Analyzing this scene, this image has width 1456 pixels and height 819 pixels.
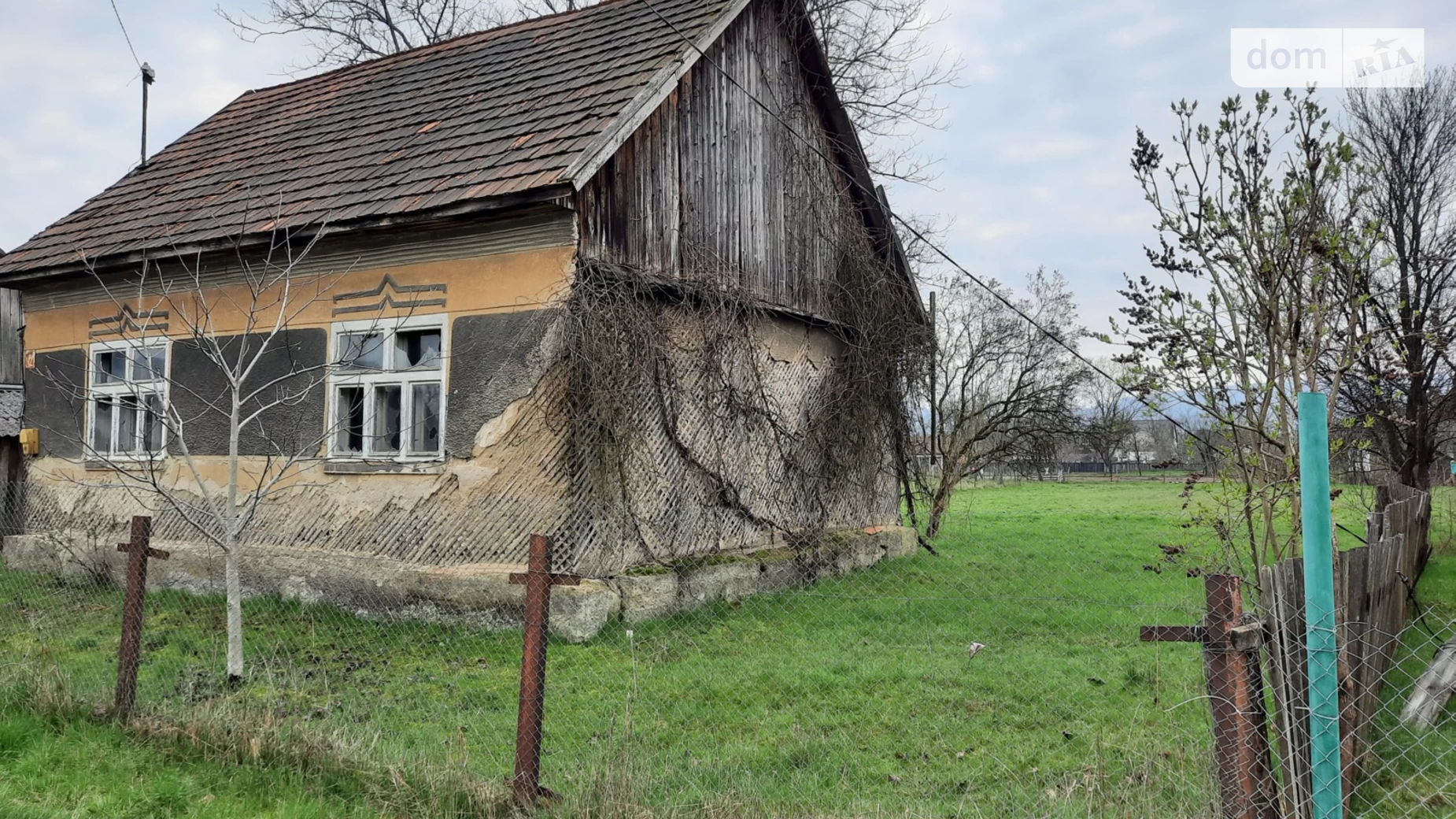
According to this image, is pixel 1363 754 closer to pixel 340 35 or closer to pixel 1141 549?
pixel 1141 549

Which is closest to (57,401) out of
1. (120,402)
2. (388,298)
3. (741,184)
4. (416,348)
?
(120,402)

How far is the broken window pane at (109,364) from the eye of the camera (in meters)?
11.8

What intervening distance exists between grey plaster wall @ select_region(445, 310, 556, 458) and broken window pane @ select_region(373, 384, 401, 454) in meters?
0.85

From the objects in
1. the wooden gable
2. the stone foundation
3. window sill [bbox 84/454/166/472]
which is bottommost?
the stone foundation

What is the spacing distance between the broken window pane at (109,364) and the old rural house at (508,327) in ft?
0.14

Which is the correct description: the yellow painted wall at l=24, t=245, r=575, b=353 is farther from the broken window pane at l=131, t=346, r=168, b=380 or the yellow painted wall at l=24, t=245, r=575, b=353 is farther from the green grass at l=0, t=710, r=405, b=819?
the green grass at l=0, t=710, r=405, b=819

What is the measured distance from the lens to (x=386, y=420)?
969cm

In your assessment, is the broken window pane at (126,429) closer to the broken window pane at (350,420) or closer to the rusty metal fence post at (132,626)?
the broken window pane at (350,420)

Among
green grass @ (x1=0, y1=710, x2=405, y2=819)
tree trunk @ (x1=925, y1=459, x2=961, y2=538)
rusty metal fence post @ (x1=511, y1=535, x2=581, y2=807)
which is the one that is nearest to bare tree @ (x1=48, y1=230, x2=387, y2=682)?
green grass @ (x1=0, y1=710, x2=405, y2=819)

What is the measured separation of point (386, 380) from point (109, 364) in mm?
4847

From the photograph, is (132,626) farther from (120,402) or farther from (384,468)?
(120,402)

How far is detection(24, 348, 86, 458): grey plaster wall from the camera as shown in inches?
Result: 473

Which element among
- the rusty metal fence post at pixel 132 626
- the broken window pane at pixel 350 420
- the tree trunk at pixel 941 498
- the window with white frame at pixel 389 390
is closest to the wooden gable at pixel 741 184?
the window with white frame at pixel 389 390

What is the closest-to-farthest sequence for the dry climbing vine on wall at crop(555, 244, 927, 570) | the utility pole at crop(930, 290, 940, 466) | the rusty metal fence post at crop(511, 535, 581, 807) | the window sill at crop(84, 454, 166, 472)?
the rusty metal fence post at crop(511, 535, 581, 807) → the dry climbing vine on wall at crop(555, 244, 927, 570) → the window sill at crop(84, 454, 166, 472) → the utility pole at crop(930, 290, 940, 466)
